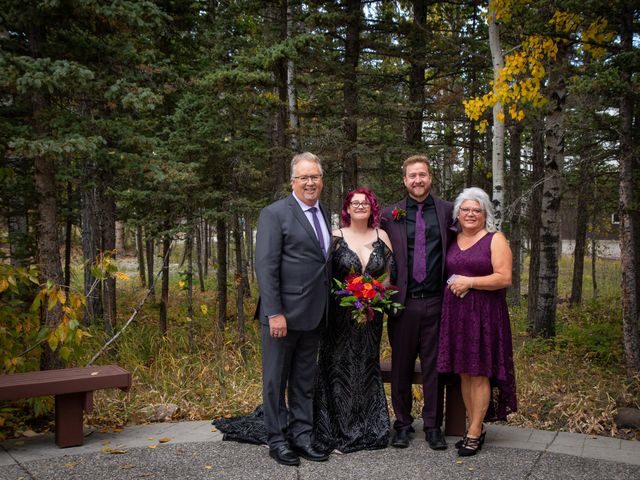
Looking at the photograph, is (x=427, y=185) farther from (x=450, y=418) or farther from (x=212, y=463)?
(x=212, y=463)

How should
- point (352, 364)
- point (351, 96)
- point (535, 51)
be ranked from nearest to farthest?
point (352, 364)
point (535, 51)
point (351, 96)

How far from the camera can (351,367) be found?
4.56m

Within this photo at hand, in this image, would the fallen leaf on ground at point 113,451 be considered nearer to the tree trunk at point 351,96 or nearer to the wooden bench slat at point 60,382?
the wooden bench slat at point 60,382

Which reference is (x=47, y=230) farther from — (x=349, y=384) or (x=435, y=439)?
(x=435, y=439)

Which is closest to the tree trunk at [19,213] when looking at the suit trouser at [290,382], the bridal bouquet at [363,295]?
the suit trouser at [290,382]

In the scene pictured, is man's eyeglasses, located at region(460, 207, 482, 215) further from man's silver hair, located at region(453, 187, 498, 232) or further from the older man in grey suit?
the older man in grey suit

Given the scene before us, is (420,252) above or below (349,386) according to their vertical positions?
above

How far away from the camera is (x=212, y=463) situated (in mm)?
4141

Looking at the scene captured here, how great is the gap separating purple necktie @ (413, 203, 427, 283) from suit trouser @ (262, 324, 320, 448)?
0.91m

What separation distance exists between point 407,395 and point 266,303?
1457mm

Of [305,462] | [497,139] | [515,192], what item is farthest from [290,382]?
[515,192]

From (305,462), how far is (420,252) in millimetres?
1828

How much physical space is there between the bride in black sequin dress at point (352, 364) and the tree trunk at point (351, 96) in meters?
6.45

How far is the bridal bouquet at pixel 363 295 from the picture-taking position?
13.5 ft
